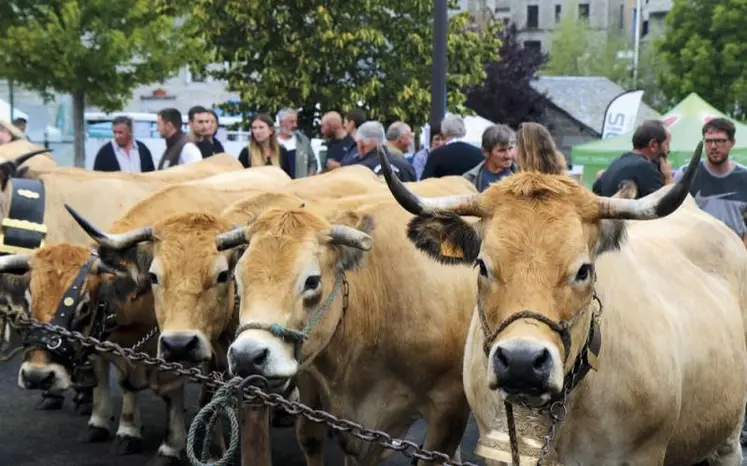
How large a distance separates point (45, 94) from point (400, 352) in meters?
21.2

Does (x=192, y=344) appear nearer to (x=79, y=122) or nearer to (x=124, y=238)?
(x=124, y=238)

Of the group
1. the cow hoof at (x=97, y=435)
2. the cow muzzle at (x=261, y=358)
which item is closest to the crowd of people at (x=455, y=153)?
the cow muzzle at (x=261, y=358)

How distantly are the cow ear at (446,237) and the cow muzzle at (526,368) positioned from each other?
758 millimetres

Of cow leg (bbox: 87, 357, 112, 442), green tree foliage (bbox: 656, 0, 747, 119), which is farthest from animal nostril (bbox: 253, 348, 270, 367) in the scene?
green tree foliage (bbox: 656, 0, 747, 119)

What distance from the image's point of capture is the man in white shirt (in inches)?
427

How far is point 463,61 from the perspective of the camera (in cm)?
2102

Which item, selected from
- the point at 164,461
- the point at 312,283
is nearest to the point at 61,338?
the point at 164,461

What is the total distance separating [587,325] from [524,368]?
1.76 ft

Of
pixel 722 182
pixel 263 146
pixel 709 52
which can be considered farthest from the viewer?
pixel 709 52

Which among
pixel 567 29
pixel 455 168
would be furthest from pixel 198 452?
pixel 567 29

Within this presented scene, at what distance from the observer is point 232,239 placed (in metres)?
5.71

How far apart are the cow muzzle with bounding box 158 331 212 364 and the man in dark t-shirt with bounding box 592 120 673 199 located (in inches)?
122

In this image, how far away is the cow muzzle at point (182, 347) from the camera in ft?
19.0

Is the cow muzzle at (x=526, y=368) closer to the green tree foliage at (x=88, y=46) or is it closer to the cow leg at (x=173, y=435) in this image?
the cow leg at (x=173, y=435)
